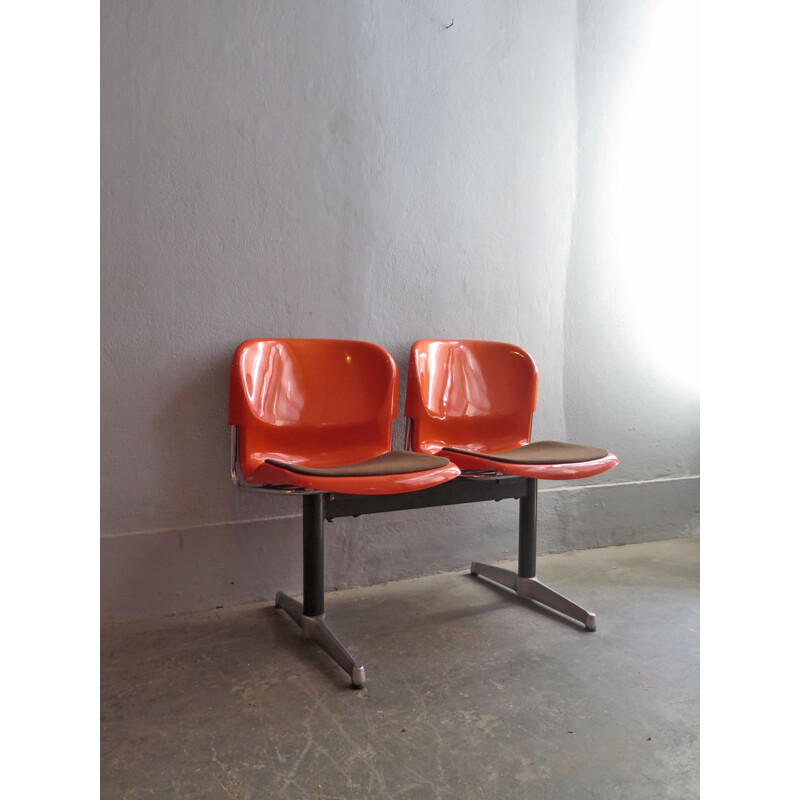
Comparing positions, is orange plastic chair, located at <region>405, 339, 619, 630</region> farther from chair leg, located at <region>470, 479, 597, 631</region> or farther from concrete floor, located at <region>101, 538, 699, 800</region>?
concrete floor, located at <region>101, 538, 699, 800</region>

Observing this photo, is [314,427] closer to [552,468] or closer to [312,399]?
[312,399]

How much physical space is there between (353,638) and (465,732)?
1.98 feet

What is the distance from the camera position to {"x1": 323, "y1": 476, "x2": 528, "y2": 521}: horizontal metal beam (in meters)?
1.95

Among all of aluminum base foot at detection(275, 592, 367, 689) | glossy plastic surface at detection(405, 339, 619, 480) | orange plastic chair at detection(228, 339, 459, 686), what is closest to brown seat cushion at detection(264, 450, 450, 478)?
orange plastic chair at detection(228, 339, 459, 686)

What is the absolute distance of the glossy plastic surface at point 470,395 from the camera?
Answer: 234cm

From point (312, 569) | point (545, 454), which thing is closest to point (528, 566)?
point (545, 454)

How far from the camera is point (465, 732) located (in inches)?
55.9

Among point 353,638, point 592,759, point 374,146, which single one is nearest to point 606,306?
point 374,146

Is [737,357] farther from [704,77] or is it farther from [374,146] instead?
[374,146]

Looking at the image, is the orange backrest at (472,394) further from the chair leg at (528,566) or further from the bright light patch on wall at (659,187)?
the bright light patch on wall at (659,187)

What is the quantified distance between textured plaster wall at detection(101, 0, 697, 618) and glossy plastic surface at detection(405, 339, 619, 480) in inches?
6.8

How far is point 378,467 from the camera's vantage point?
1.78 m

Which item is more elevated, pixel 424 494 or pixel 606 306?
pixel 606 306

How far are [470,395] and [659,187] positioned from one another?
57.3 inches
